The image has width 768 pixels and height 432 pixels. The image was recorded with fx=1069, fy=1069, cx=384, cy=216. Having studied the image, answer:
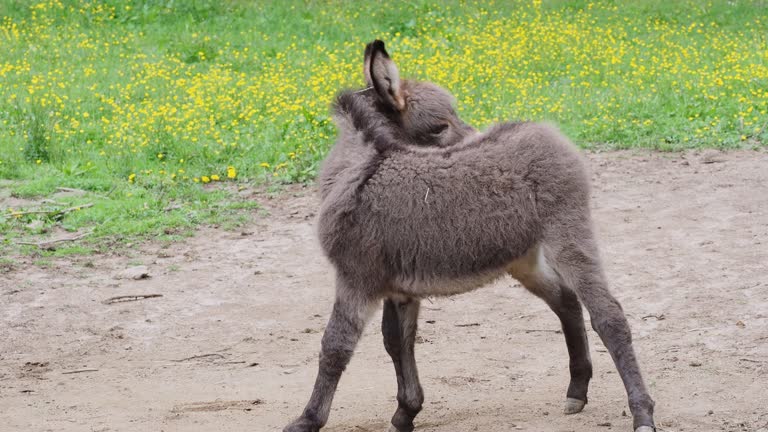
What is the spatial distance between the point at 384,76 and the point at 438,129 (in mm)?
387

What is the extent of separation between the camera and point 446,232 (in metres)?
4.46

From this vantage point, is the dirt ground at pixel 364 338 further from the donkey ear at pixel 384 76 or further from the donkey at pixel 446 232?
the donkey ear at pixel 384 76

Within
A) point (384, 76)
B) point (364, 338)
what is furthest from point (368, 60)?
point (364, 338)

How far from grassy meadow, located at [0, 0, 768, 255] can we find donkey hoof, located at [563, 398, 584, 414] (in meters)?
4.05

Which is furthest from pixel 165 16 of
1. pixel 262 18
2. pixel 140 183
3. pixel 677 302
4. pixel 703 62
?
pixel 677 302

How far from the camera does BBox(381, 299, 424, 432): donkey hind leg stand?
475 centimetres

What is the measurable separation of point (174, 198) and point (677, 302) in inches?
173

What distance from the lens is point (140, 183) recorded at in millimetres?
9164

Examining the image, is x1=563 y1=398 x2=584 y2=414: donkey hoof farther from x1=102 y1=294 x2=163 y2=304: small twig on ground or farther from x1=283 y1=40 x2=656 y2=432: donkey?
x1=102 y1=294 x2=163 y2=304: small twig on ground

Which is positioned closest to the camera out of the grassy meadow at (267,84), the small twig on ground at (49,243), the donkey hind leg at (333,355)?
the donkey hind leg at (333,355)

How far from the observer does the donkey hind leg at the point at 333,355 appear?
4.47m

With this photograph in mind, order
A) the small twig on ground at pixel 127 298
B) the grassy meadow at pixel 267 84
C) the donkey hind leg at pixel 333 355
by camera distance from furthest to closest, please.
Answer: the grassy meadow at pixel 267 84 → the small twig on ground at pixel 127 298 → the donkey hind leg at pixel 333 355

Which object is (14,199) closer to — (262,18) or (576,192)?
(576,192)

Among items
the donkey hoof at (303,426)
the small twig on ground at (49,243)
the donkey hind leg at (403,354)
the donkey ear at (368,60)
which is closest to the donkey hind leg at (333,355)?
the donkey hoof at (303,426)
